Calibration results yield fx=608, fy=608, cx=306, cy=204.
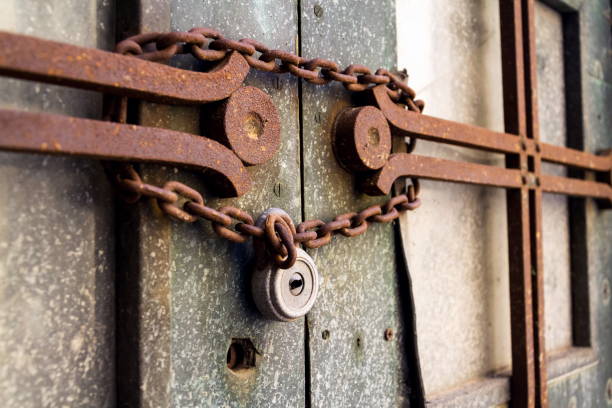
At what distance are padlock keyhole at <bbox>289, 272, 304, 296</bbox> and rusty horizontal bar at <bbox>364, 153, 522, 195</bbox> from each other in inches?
10.0

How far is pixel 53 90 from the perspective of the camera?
0.79 meters

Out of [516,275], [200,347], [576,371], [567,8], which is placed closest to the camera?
[200,347]

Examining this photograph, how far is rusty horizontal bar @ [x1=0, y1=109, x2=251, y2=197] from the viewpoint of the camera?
675 millimetres

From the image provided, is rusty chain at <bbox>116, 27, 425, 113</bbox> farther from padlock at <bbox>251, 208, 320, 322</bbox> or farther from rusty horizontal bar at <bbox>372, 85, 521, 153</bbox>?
padlock at <bbox>251, 208, 320, 322</bbox>

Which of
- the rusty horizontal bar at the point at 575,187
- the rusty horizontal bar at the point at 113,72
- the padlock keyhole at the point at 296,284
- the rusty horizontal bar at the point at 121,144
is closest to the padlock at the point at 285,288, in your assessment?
the padlock keyhole at the point at 296,284

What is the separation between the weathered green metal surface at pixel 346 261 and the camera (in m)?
1.08

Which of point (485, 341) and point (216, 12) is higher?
point (216, 12)

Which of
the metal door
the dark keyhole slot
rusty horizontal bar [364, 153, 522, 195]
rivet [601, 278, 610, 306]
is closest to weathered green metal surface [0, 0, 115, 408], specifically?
the metal door

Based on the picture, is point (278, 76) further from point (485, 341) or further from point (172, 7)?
point (485, 341)

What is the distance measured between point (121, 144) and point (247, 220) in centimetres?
23

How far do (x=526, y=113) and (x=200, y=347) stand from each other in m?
1.12

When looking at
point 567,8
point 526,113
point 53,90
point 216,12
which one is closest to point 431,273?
point 526,113

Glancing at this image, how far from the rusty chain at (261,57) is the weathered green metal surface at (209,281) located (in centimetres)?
3

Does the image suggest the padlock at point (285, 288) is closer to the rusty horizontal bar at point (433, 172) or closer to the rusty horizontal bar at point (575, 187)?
the rusty horizontal bar at point (433, 172)
